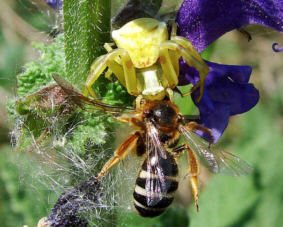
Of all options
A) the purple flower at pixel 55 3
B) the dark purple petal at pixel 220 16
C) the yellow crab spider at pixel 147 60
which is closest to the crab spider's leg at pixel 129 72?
the yellow crab spider at pixel 147 60

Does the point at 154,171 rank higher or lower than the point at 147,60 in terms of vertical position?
lower

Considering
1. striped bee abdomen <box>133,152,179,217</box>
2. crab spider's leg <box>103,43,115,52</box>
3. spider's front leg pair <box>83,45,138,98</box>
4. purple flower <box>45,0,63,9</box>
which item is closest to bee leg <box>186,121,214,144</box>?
striped bee abdomen <box>133,152,179,217</box>

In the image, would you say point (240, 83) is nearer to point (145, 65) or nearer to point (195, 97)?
point (195, 97)

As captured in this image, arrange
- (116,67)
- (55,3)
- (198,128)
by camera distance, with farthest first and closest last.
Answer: (55,3) → (198,128) → (116,67)

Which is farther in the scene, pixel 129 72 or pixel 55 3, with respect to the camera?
pixel 55 3

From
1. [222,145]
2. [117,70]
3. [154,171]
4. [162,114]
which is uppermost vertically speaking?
[117,70]

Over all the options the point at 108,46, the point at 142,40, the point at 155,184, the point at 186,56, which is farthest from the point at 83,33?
the point at 155,184

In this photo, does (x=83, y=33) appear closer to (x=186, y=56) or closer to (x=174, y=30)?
(x=174, y=30)
